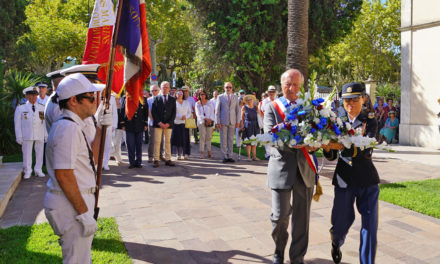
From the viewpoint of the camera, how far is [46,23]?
33.0m

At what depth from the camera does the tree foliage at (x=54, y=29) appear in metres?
32.4

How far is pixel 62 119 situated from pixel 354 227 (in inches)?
173

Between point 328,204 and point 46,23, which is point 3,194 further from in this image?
point 46,23

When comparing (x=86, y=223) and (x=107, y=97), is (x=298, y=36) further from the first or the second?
(x=86, y=223)

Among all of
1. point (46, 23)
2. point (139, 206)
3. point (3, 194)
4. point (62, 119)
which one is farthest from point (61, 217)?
point (46, 23)

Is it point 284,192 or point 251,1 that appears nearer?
point 284,192

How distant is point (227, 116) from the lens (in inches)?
434

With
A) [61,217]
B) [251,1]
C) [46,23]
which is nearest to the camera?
[61,217]

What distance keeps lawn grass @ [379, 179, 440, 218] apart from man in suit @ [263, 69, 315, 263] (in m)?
3.32

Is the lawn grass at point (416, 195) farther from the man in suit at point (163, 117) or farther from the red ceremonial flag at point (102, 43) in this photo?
the man in suit at point (163, 117)

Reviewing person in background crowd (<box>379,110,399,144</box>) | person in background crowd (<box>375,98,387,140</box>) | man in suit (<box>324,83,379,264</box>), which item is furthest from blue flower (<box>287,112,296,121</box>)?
person in background crowd (<box>375,98,387,140</box>)

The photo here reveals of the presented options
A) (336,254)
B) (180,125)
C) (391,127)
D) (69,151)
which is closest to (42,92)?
(180,125)

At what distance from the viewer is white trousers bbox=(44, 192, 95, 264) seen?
2553mm

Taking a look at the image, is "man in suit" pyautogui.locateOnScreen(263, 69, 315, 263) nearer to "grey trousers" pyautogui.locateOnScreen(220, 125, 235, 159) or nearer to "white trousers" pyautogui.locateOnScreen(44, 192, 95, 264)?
"white trousers" pyautogui.locateOnScreen(44, 192, 95, 264)
